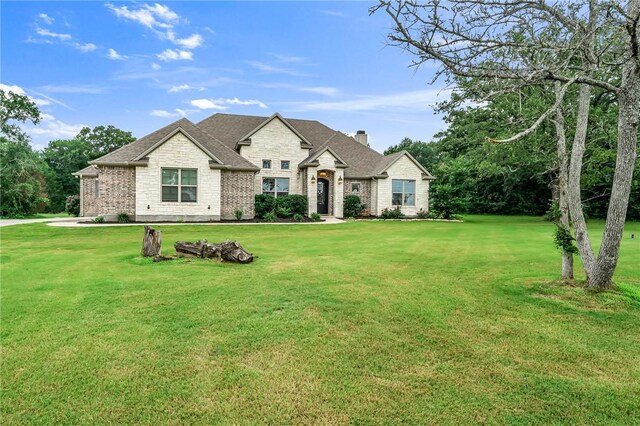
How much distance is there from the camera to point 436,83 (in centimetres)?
545

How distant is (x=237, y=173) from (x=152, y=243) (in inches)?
475

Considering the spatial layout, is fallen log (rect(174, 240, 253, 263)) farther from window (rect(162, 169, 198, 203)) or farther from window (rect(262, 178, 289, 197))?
window (rect(262, 178, 289, 197))

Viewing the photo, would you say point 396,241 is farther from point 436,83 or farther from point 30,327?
point 30,327

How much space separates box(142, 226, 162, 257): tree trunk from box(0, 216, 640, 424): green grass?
1066 mm

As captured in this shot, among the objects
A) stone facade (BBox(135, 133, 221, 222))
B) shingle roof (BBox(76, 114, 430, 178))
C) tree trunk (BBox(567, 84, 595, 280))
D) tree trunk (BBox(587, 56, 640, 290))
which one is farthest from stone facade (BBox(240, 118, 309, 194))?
tree trunk (BBox(587, 56, 640, 290))

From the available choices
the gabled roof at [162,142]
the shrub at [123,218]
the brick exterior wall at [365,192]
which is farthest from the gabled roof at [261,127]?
the shrub at [123,218]

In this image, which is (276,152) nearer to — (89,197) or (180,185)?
(180,185)

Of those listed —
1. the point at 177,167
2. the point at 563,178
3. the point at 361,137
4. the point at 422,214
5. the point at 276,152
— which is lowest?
the point at 422,214

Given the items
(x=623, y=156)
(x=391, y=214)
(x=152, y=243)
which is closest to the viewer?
(x=623, y=156)

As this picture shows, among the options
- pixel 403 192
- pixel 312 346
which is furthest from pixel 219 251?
pixel 403 192

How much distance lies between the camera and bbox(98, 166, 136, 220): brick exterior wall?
18172 millimetres

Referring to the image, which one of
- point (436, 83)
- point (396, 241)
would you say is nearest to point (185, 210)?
point (396, 241)

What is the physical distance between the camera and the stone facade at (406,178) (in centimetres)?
2531

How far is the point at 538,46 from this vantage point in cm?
472
